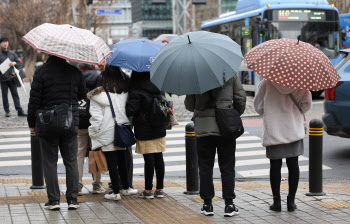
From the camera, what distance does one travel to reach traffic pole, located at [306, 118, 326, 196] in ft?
21.3

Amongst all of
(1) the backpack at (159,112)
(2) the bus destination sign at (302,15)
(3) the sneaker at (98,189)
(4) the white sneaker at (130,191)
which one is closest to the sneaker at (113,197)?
(4) the white sneaker at (130,191)

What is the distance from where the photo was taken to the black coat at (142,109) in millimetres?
6273

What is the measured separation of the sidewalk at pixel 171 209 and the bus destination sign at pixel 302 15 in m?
13.8

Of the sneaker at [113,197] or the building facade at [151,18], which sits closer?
the sneaker at [113,197]

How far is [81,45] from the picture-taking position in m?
5.75

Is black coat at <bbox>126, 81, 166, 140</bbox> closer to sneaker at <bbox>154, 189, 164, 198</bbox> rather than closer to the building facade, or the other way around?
sneaker at <bbox>154, 189, 164, 198</bbox>

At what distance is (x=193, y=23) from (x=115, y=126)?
213 ft

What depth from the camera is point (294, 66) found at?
533cm

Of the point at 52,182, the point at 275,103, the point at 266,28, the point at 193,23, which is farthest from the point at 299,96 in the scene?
the point at 193,23

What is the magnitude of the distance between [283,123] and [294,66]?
628 mm

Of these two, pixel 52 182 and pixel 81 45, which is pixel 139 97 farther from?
pixel 52 182

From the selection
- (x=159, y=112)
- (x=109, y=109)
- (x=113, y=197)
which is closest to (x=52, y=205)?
(x=113, y=197)

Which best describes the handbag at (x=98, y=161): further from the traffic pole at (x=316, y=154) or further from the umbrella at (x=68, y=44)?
the traffic pole at (x=316, y=154)

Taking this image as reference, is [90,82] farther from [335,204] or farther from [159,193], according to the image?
[335,204]
